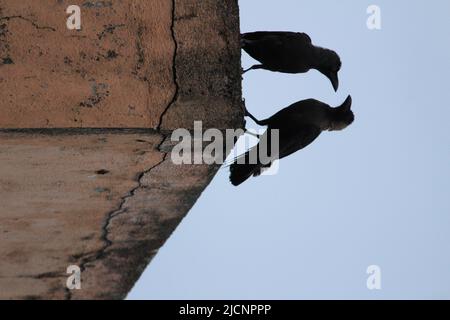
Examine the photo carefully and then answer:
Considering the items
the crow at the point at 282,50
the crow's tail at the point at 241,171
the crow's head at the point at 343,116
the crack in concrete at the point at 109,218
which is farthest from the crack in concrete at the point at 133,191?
the crow's head at the point at 343,116

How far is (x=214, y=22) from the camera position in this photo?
3.85 m

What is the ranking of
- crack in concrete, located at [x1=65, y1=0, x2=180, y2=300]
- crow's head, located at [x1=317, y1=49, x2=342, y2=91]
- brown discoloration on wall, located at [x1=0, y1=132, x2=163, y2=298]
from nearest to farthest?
crack in concrete, located at [x1=65, y1=0, x2=180, y2=300] → brown discoloration on wall, located at [x1=0, y1=132, x2=163, y2=298] → crow's head, located at [x1=317, y1=49, x2=342, y2=91]

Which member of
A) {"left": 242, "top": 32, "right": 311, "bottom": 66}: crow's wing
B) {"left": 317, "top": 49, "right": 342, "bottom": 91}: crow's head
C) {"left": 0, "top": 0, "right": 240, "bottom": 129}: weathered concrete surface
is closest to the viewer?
{"left": 0, "top": 0, "right": 240, "bottom": 129}: weathered concrete surface

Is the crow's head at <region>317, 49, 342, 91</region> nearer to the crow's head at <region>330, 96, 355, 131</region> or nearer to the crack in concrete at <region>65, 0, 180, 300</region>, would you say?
the crow's head at <region>330, 96, 355, 131</region>

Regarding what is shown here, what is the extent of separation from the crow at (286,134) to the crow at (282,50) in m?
0.23

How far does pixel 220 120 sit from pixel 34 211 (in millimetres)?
1588

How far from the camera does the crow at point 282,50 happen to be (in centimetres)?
436

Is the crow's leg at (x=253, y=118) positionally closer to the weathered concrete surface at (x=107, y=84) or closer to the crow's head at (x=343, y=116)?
the weathered concrete surface at (x=107, y=84)

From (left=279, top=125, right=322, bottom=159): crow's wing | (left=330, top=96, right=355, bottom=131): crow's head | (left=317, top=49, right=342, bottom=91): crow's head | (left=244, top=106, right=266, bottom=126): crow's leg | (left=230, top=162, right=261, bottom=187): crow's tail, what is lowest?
(left=230, top=162, right=261, bottom=187): crow's tail

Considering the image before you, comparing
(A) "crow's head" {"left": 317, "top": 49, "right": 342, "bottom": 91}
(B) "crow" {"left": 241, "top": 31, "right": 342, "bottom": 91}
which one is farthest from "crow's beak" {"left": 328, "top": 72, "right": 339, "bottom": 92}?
(B) "crow" {"left": 241, "top": 31, "right": 342, "bottom": 91}

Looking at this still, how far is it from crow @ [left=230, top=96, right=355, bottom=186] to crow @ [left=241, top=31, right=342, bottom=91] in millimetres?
227

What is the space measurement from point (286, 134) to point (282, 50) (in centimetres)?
47

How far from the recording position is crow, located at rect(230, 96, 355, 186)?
4406 mm

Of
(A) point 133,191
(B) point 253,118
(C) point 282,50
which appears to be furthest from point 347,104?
(A) point 133,191
